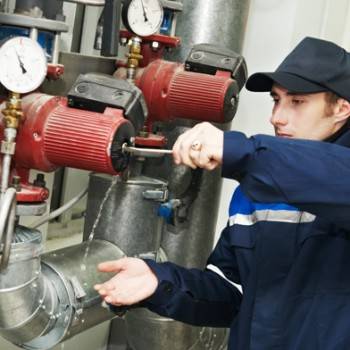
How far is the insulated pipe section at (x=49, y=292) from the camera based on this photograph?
3.74 feet

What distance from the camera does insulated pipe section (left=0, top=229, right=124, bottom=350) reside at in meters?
1.14

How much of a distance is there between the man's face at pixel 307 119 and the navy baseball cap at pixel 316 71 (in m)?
0.02

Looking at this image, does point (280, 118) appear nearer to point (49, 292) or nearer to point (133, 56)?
point (133, 56)

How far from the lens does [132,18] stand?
4.52ft

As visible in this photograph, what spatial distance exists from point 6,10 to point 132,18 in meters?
0.28

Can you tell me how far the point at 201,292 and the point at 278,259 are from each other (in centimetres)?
20

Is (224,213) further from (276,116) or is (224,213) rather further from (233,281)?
(276,116)

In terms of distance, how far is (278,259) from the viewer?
117 centimetres

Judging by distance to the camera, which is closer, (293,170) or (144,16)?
(293,170)

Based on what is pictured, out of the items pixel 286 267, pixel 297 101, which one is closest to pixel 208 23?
pixel 297 101

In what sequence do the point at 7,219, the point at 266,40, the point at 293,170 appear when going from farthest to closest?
the point at 266,40
the point at 7,219
the point at 293,170

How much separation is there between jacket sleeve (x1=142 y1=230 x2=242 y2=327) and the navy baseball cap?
0.37 meters

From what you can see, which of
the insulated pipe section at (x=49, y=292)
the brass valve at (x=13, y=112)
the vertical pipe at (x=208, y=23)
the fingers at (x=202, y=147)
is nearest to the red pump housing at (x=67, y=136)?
the brass valve at (x=13, y=112)

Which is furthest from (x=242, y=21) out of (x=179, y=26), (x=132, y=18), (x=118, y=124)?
(x=118, y=124)
